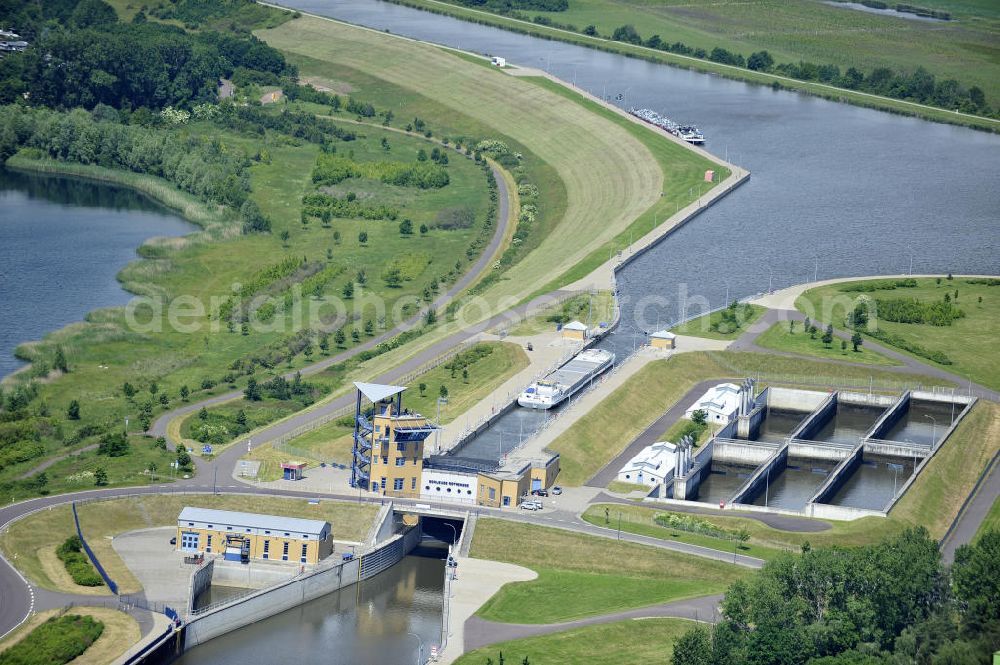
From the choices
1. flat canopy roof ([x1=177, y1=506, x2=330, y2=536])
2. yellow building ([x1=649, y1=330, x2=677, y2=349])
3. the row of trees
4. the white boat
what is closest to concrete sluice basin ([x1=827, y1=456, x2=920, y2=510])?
yellow building ([x1=649, y1=330, x2=677, y2=349])

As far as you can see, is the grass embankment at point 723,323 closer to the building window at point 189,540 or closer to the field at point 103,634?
the building window at point 189,540

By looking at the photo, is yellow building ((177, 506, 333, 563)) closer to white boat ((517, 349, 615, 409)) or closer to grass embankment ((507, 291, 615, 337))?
white boat ((517, 349, 615, 409))

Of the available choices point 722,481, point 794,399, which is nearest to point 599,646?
point 722,481

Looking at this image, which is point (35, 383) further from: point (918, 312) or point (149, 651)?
point (918, 312)

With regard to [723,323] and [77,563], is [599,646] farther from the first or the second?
[723,323]

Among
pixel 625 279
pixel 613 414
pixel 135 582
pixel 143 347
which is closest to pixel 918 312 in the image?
pixel 625 279

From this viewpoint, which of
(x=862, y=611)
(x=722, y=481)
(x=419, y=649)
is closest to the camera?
(x=862, y=611)

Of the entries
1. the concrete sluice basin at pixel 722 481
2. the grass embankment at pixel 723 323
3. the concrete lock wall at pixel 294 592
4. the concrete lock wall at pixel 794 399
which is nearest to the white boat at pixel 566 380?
the grass embankment at pixel 723 323

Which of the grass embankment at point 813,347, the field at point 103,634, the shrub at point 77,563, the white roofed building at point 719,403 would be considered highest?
the grass embankment at point 813,347
